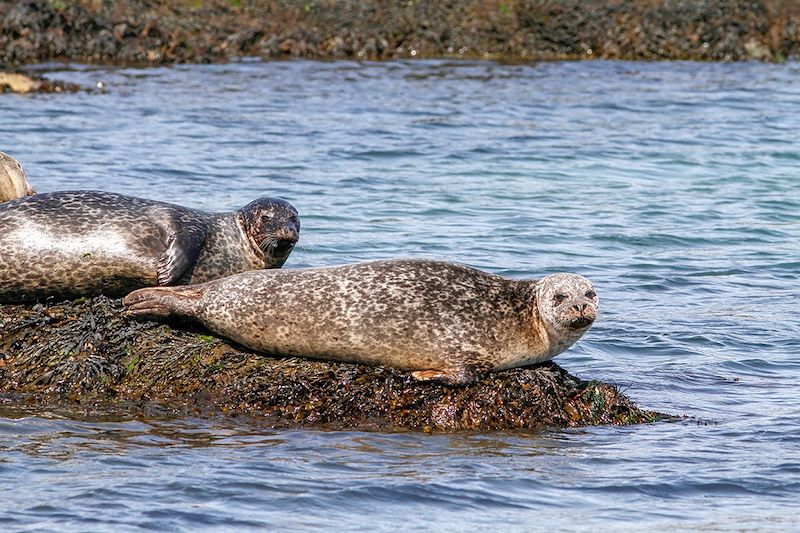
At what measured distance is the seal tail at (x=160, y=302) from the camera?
302 inches

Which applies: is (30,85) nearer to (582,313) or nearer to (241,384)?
(241,384)

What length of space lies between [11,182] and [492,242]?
4.98 meters

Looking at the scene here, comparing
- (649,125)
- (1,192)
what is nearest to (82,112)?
(649,125)

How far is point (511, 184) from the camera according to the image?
15.6m

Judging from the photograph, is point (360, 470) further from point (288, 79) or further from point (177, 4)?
point (177, 4)

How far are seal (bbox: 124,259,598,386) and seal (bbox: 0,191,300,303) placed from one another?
26 cm

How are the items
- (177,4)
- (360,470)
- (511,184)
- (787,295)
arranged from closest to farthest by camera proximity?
(360,470) → (787,295) → (511,184) → (177,4)

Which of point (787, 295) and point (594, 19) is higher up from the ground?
point (594, 19)

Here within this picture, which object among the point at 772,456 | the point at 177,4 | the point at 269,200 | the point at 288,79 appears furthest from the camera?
the point at 177,4

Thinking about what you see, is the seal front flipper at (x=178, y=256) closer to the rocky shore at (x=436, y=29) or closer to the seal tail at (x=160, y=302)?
the seal tail at (x=160, y=302)

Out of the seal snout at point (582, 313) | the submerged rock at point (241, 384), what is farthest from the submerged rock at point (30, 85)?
the seal snout at point (582, 313)

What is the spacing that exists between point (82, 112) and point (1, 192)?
1027 centimetres

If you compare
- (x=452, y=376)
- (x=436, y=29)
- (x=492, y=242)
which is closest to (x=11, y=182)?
(x=452, y=376)

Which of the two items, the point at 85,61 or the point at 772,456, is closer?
the point at 772,456
